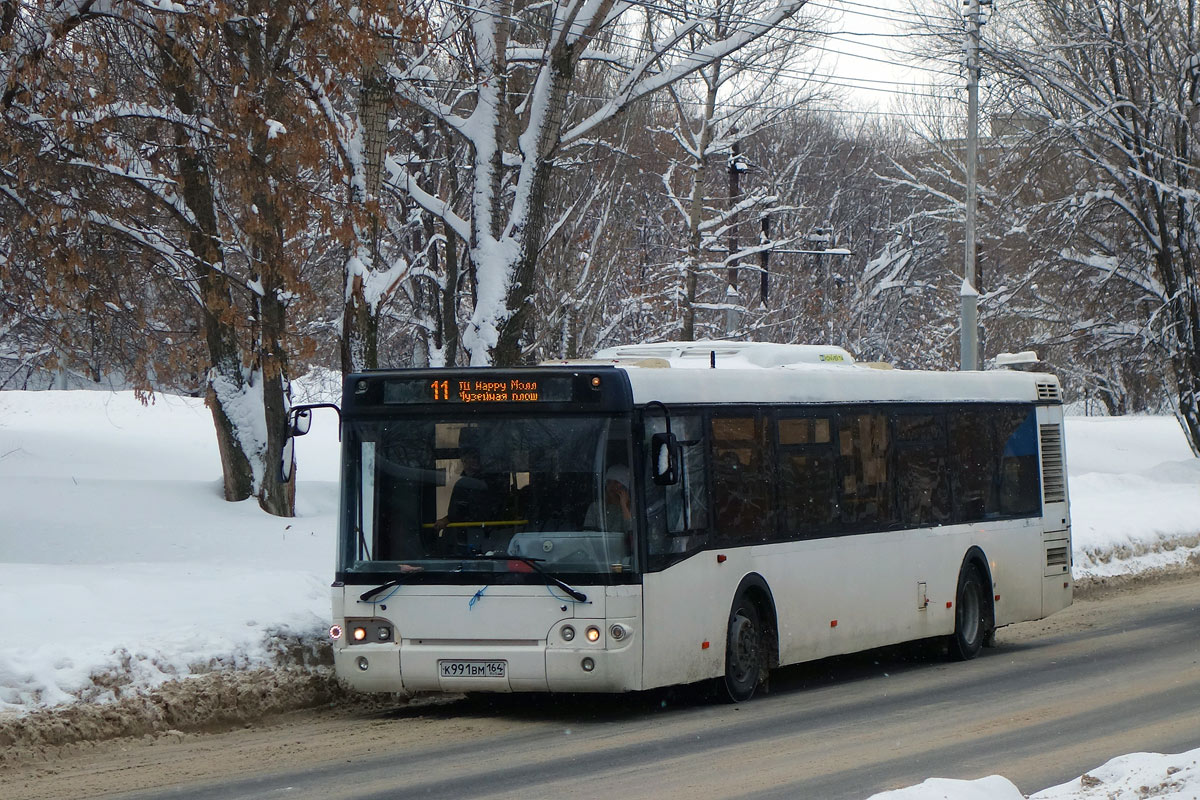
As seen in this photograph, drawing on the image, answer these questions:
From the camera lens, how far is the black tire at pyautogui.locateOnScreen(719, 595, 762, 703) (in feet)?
38.5

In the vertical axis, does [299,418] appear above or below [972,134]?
below

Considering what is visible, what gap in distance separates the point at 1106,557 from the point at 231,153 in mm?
14330

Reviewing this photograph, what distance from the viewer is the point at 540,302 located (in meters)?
32.1

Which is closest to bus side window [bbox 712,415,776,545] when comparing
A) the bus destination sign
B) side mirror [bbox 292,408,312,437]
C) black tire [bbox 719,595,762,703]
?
black tire [bbox 719,595,762,703]

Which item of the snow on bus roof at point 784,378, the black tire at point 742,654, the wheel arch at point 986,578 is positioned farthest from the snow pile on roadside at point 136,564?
the wheel arch at point 986,578

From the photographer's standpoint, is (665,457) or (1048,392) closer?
(665,457)

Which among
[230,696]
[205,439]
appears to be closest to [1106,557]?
[230,696]

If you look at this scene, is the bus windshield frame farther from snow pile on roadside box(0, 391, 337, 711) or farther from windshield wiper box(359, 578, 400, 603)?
snow pile on roadside box(0, 391, 337, 711)

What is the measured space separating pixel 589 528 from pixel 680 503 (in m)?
0.85

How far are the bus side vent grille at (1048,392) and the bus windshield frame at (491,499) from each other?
25.1 ft

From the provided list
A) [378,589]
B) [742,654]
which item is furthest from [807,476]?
[378,589]

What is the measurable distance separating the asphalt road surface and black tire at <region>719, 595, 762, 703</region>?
0.18 meters

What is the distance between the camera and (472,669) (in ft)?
34.6

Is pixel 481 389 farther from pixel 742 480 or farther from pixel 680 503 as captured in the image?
pixel 742 480
